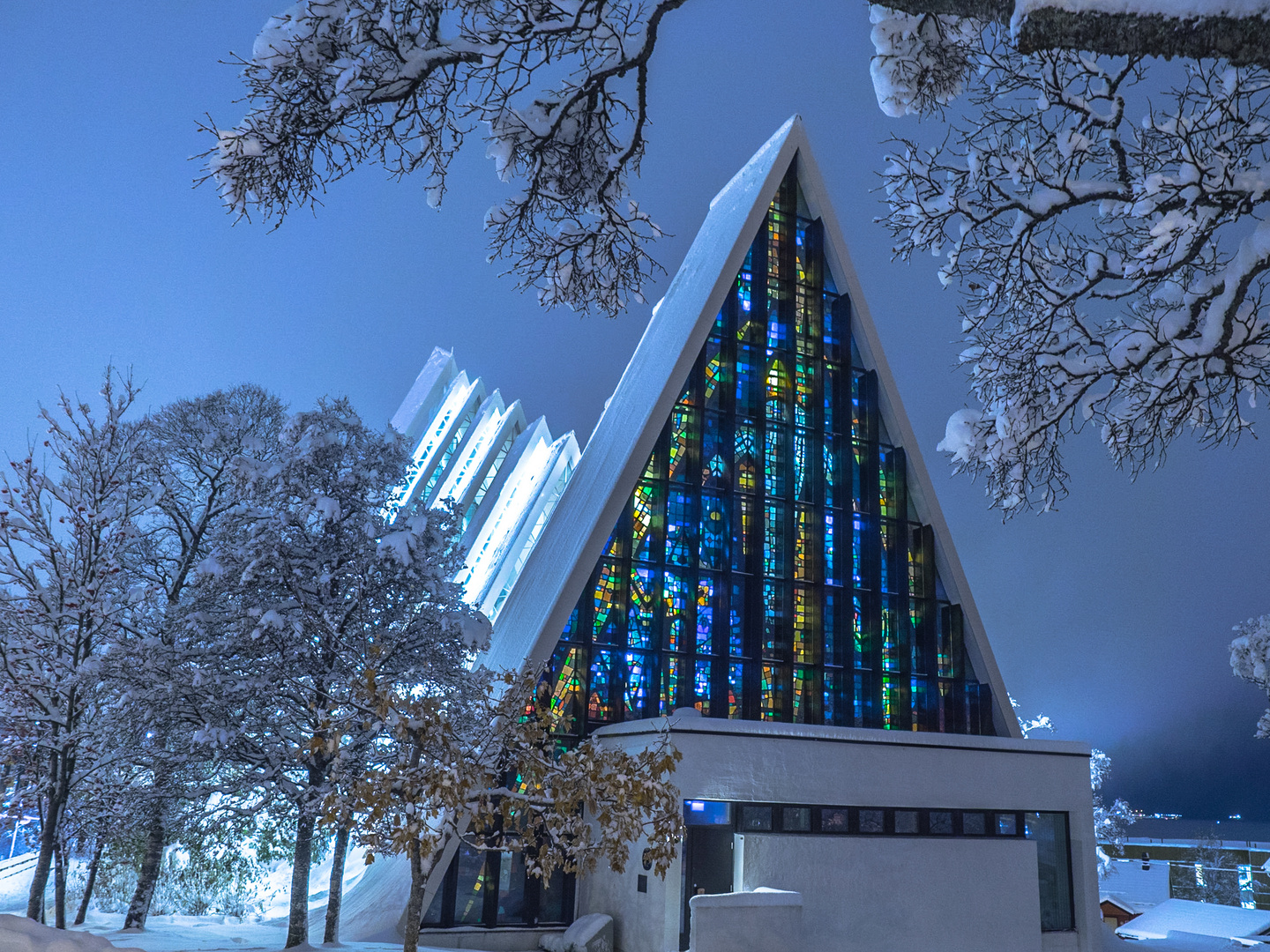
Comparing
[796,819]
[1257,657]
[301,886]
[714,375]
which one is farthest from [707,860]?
[1257,657]

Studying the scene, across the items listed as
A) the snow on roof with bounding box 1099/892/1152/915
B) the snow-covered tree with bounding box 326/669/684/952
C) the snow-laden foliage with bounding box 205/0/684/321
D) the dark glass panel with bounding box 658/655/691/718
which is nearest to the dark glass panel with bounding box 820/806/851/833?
the dark glass panel with bounding box 658/655/691/718

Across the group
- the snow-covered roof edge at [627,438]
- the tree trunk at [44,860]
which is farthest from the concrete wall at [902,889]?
the tree trunk at [44,860]

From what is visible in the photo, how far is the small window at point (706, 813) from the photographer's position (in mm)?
16109

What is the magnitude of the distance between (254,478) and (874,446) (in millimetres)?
13780

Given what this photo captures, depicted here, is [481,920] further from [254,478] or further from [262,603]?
[254,478]

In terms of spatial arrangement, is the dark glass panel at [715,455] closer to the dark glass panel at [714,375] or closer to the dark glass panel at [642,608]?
the dark glass panel at [714,375]

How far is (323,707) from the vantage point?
48.9 ft

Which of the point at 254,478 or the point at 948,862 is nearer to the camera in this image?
the point at 254,478

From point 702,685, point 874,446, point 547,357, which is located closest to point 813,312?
point 874,446

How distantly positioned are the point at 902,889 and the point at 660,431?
976 cm

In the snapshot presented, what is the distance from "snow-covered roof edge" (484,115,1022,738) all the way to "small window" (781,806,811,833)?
17.0 feet

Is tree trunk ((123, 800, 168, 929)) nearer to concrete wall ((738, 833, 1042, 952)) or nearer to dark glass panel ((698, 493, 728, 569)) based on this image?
concrete wall ((738, 833, 1042, 952))

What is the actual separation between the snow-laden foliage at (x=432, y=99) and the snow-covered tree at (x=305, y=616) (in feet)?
31.5

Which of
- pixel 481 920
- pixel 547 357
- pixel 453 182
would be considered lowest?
pixel 481 920
